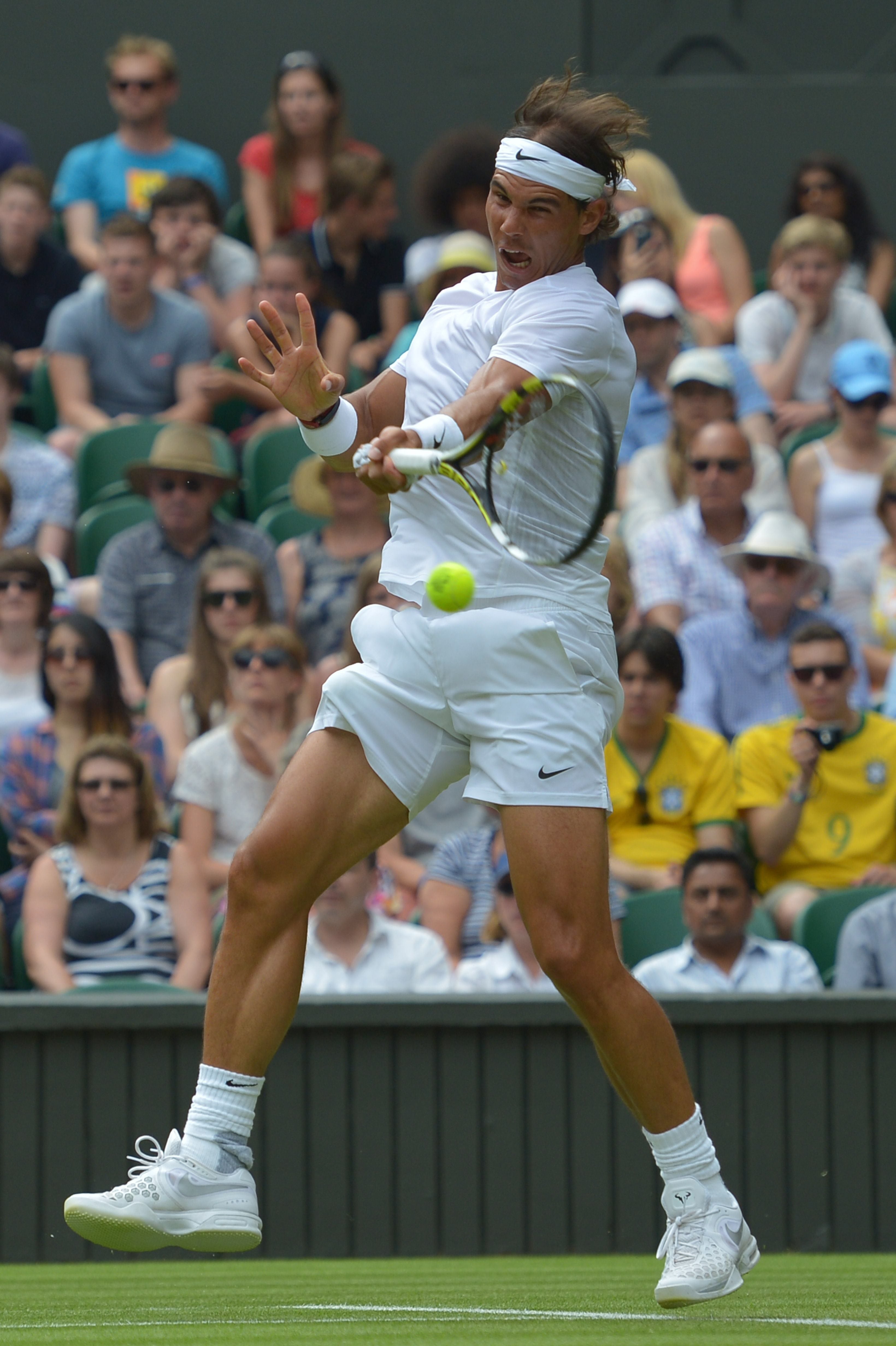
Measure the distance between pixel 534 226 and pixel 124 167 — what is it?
23.3 ft

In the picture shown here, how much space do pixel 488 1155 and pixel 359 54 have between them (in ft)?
22.7

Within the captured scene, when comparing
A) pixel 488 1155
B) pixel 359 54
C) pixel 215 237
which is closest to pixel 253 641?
pixel 488 1155

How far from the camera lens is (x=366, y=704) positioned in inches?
142

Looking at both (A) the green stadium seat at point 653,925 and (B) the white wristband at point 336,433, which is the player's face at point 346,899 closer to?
(A) the green stadium seat at point 653,925

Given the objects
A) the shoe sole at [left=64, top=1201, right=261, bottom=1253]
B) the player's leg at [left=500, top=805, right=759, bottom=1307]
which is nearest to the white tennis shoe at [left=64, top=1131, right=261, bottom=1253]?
the shoe sole at [left=64, top=1201, right=261, bottom=1253]

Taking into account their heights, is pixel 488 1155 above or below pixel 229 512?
below

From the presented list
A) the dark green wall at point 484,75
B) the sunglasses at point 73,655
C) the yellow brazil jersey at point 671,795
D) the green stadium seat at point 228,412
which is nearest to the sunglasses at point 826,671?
the yellow brazil jersey at point 671,795

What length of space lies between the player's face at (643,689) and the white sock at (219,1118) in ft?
11.3

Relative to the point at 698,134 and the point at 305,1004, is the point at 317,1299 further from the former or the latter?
the point at 698,134

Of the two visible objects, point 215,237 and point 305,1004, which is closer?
point 305,1004

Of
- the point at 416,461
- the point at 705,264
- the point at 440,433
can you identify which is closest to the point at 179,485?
the point at 705,264

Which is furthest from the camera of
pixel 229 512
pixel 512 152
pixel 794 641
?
pixel 229 512

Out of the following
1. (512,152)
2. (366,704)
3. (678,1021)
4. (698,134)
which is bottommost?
(678,1021)

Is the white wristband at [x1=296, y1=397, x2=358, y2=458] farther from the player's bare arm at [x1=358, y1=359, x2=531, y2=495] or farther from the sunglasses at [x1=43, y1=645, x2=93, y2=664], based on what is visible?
the sunglasses at [x1=43, y1=645, x2=93, y2=664]
